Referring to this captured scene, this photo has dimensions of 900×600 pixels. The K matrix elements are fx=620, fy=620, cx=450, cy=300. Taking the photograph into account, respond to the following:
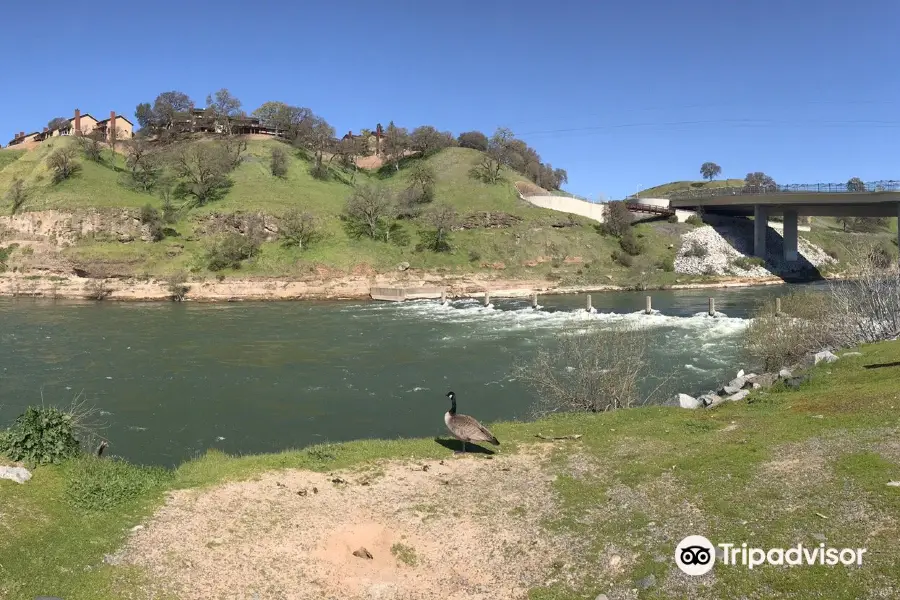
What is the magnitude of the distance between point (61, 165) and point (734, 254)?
329ft

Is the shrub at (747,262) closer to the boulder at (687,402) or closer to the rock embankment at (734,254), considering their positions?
the rock embankment at (734,254)

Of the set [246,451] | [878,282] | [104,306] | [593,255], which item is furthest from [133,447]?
[593,255]

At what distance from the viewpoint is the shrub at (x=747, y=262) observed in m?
85.3

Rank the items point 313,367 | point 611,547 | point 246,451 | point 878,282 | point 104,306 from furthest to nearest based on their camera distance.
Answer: point 104,306
point 313,367
point 878,282
point 246,451
point 611,547

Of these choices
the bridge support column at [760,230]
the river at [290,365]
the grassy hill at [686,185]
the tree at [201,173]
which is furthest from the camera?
the grassy hill at [686,185]

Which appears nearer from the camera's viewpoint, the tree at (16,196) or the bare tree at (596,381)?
the bare tree at (596,381)

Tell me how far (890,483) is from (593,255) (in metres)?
78.9

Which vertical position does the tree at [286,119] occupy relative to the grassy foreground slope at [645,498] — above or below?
above

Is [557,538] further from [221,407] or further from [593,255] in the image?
[593,255]

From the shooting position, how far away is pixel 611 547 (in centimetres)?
932

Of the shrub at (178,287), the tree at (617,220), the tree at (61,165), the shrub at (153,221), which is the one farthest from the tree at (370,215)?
the tree at (61,165)

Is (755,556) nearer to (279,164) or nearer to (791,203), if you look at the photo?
(791,203)

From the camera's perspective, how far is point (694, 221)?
9831 cm

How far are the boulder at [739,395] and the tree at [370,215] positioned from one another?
71.5 metres
